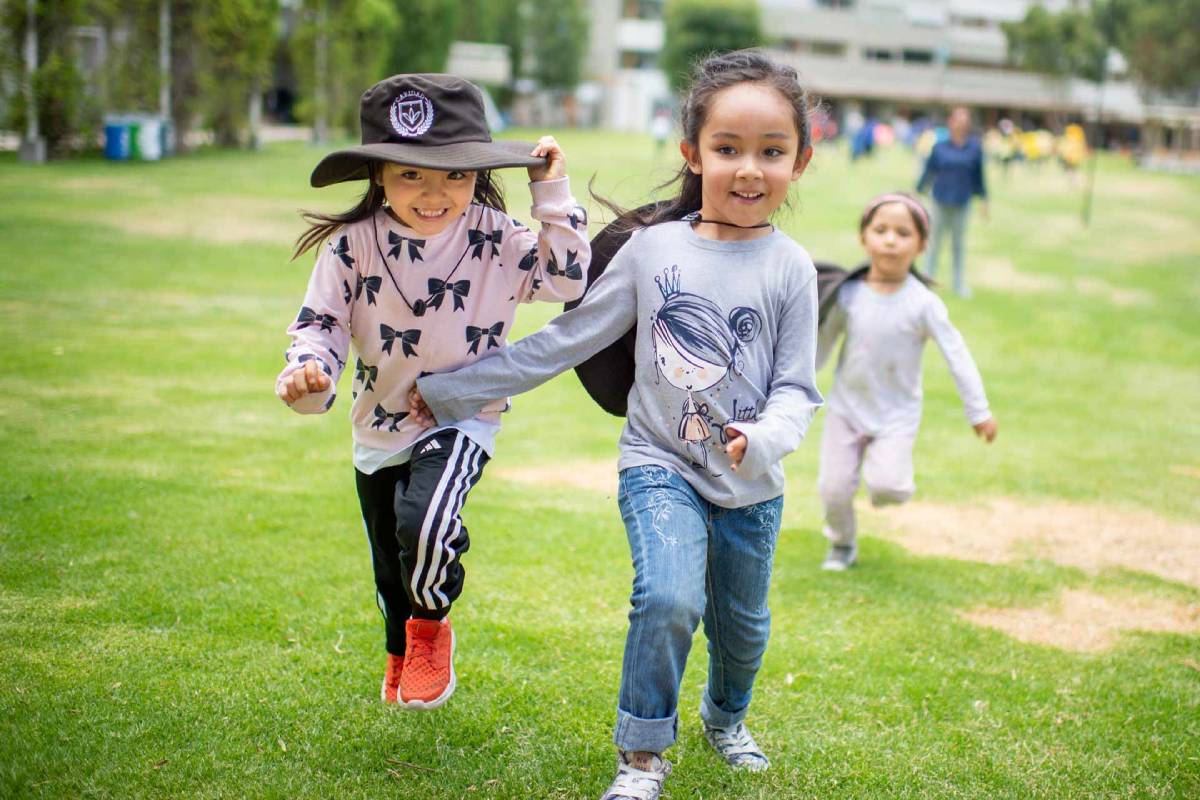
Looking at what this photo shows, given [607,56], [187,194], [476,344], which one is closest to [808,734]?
[476,344]

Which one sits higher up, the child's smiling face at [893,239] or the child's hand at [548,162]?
the child's hand at [548,162]

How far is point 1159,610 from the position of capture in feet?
18.7

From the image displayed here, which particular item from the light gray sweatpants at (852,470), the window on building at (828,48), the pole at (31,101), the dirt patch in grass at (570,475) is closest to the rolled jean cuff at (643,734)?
the light gray sweatpants at (852,470)

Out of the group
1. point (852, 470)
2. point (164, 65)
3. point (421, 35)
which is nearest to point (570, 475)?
point (852, 470)

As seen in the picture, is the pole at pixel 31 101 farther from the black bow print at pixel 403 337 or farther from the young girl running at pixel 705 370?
the young girl running at pixel 705 370

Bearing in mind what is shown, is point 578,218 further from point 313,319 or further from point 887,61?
point 887,61

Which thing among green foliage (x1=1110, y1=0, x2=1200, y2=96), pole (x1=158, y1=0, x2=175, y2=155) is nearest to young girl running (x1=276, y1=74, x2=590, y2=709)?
pole (x1=158, y1=0, x2=175, y2=155)

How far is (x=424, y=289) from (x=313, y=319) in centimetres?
33

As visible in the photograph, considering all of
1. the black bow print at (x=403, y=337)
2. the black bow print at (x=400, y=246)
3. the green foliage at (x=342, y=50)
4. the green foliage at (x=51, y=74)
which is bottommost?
the black bow print at (x=403, y=337)

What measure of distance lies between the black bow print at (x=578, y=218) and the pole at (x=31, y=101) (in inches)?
863

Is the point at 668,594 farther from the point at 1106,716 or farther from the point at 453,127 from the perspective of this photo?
the point at 1106,716

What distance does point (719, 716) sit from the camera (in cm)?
376

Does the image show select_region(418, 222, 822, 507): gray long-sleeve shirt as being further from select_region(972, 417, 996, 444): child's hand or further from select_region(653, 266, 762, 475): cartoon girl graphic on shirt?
select_region(972, 417, 996, 444): child's hand

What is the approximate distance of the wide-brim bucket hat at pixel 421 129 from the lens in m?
3.35
